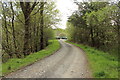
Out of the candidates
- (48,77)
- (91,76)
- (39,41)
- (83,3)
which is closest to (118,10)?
(91,76)

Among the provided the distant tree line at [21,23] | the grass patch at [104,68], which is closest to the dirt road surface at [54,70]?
the grass patch at [104,68]

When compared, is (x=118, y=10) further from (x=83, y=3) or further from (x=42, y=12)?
(x=42, y=12)

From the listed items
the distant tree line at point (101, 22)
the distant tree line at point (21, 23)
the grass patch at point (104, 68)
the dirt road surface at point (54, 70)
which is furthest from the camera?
the distant tree line at point (21, 23)

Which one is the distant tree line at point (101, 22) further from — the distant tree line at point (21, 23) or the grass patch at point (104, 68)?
the distant tree line at point (21, 23)

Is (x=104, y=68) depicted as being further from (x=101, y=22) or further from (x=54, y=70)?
(x=101, y=22)

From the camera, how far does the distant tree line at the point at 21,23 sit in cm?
1002

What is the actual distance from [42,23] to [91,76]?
42.3 feet

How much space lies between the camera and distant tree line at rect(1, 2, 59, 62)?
10016 mm

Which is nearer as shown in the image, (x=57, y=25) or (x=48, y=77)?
(x=48, y=77)

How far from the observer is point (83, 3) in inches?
672

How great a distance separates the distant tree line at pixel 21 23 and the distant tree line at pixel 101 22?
5255 millimetres

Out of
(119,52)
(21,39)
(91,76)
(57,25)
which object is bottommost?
(91,76)

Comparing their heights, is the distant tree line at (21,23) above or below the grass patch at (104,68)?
above

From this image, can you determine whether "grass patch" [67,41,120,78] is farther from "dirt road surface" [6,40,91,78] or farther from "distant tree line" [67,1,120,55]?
"distant tree line" [67,1,120,55]
